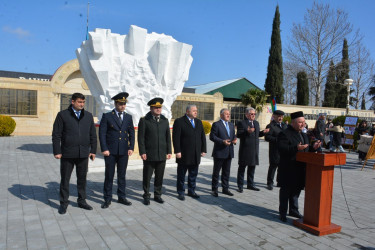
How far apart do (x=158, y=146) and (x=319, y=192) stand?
2.56m

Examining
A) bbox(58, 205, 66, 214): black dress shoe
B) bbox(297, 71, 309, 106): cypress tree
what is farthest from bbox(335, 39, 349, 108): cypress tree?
bbox(58, 205, 66, 214): black dress shoe

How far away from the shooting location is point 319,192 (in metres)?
3.78

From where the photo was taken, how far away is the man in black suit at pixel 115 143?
4641 mm

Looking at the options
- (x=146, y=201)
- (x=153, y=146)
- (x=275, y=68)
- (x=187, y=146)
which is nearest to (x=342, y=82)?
(x=275, y=68)

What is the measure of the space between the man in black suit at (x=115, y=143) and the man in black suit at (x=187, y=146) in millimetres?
885

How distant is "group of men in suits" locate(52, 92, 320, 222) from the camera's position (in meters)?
4.28

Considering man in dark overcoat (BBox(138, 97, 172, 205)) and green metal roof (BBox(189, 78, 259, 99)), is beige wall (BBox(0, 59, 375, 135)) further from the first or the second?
man in dark overcoat (BBox(138, 97, 172, 205))

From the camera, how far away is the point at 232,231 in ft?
12.4

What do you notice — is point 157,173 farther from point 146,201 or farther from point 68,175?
point 68,175

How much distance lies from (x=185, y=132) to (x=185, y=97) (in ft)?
53.6

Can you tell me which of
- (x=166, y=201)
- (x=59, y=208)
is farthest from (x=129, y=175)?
(x=59, y=208)

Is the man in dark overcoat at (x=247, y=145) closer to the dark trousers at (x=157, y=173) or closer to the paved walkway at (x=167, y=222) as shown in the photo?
the paved walkway at (x=167, y=222)

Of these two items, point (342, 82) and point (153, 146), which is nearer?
point (153, 146)

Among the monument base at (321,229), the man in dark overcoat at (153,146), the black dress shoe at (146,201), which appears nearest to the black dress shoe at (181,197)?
the man in dark overcoat at (153,146)
